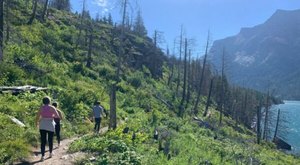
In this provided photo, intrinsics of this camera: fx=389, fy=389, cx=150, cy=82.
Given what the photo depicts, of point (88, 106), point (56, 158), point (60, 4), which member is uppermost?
point (60, 4)

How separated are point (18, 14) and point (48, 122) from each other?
36.9 meters

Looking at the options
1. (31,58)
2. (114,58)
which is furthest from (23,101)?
(114,58)

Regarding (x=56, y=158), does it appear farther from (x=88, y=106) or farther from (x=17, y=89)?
(x=88, y=106)

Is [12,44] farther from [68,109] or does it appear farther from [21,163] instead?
[21,163]

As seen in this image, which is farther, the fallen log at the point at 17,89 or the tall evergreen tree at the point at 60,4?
the tall evergreen tree at the point at 60,4

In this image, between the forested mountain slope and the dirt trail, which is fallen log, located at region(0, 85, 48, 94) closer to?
the forested mountain slope

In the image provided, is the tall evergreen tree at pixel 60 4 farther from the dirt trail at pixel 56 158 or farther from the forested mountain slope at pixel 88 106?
the dirt trail at pixel 56 158

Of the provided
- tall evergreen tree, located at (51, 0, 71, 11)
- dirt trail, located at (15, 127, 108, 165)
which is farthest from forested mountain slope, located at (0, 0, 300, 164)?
tall evergreen tree, located at (51, 0, 71, 11)

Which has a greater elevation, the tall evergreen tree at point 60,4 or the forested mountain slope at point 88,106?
the tall evergreen tree at point 60,4

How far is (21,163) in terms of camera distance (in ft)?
36.2

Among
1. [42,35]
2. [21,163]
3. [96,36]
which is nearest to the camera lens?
[21,163]

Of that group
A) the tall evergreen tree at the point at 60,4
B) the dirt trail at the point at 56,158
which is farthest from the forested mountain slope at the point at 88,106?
the tall evergreen tree at the point at 60,4

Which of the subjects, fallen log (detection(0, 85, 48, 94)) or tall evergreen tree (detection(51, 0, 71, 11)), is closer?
fallen log (detection(0, 85, 48, 94))

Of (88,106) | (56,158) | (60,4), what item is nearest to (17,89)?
(88,106)
